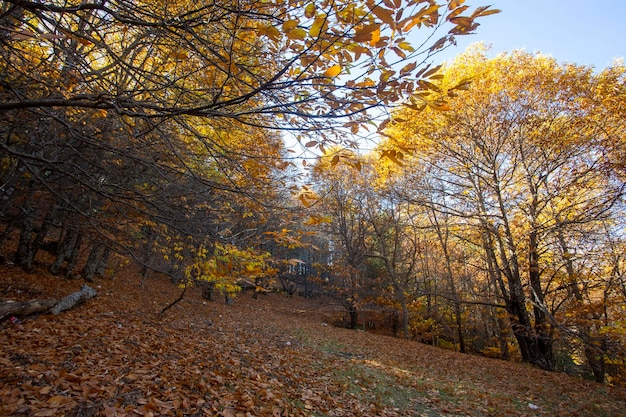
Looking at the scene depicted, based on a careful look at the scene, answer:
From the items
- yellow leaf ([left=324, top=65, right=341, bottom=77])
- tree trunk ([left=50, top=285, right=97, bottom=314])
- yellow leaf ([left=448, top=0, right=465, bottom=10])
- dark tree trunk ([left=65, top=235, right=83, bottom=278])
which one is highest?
yellow leaf ([left=448, top=0, right=465, bottom=10])

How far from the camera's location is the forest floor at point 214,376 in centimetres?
291

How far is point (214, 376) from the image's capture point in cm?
397

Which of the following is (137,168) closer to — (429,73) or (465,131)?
(429,73)

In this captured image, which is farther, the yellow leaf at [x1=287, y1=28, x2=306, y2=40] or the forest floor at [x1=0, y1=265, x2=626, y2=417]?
the forest floor at [x1=0, y1=265, x2=626, y2=417]

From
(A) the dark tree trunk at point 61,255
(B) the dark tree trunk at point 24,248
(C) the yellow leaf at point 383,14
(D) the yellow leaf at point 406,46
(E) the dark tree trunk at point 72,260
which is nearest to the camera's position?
(C) the yellow leaf at point 383,14

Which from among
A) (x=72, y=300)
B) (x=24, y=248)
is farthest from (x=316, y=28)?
(x=24, y=248)

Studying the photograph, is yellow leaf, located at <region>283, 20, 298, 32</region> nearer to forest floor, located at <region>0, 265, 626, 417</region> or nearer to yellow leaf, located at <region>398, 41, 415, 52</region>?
yellow leaf, located at <region>398, 41, 415, 52</region>

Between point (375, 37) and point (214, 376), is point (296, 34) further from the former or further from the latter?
point (214, 376)

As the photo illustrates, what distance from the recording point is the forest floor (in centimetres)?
291

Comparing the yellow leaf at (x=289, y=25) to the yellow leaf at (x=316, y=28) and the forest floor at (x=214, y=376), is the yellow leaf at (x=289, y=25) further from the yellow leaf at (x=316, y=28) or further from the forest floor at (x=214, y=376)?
the forest floor at (x=214, y=376)

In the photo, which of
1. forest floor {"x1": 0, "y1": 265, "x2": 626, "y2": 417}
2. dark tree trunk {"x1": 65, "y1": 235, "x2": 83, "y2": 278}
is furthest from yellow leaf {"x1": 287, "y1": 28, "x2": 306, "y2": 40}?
dark tree trunk {"x1": 65, "y1": 235, "x2": 83, "y2": 278}

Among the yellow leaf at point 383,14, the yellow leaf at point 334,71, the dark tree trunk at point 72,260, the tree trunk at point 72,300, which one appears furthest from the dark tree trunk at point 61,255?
the yellow leaf at point 383,14

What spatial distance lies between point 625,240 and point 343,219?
1046 centimetres

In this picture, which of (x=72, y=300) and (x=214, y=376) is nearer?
(x=214, y=376)
